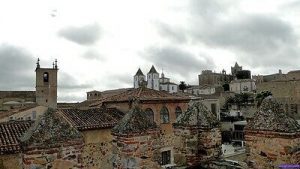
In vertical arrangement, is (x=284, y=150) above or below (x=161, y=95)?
below

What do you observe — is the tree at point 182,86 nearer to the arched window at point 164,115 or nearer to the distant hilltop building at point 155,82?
the distant hilltop building at point 155,82

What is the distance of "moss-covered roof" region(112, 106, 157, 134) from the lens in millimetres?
4816

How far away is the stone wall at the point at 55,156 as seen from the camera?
432 centimetres

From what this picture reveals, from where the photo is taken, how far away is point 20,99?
53.5m

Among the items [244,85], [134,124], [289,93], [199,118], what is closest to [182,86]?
[244,85]

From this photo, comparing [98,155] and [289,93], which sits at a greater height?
[289,93]

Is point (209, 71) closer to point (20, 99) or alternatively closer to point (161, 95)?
point (20, 99)

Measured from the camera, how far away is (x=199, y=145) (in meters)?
6.25

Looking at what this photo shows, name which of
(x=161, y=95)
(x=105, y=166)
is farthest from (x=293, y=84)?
(x=105, y=166)

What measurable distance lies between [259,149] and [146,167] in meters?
1.76

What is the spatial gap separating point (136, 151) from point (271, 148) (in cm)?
201

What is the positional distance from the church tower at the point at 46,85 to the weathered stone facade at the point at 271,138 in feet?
145

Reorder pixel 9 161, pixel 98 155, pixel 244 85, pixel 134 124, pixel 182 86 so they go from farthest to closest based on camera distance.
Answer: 1. pixel 182 86
2. pixel 244 85
3. pixel 98 155
4. pixel 9 161
5. pixel 134 124

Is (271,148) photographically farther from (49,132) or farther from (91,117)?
(91,117)
